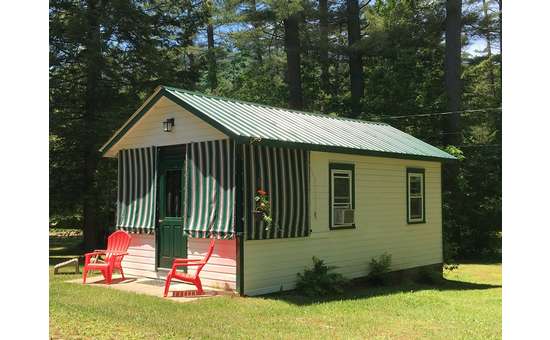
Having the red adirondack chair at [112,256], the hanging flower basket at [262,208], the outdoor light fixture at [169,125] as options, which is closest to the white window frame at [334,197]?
the hanging flower basket at [262,208]

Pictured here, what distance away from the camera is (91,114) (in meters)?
18.7

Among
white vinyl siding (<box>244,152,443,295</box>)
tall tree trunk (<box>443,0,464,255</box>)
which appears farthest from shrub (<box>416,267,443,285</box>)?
tall tree trunk (<box>443,0,464,255</box>)

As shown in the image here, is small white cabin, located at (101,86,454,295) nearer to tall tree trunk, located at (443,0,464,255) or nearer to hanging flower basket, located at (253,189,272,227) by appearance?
hanging flower basket, located at (253,189,272,227)

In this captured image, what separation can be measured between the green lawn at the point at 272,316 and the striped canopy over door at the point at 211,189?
1.28 meters

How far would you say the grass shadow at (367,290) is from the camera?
9207 mm

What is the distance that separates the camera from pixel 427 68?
980 inches

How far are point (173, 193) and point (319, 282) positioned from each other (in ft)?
10.6

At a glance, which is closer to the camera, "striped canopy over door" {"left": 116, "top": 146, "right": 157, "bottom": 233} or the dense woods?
"striped canopy over door" {"left": 116, "top": 146, "right": 157, "bottom": 233}

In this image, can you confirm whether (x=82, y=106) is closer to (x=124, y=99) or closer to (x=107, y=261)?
(x=124, y=99)

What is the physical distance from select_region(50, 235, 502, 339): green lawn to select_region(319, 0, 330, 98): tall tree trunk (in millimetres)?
16419

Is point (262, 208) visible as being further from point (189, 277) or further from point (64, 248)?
point (64, 248)

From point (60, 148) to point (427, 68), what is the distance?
50.9 ft

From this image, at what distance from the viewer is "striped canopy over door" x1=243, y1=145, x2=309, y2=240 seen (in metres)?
9.30
